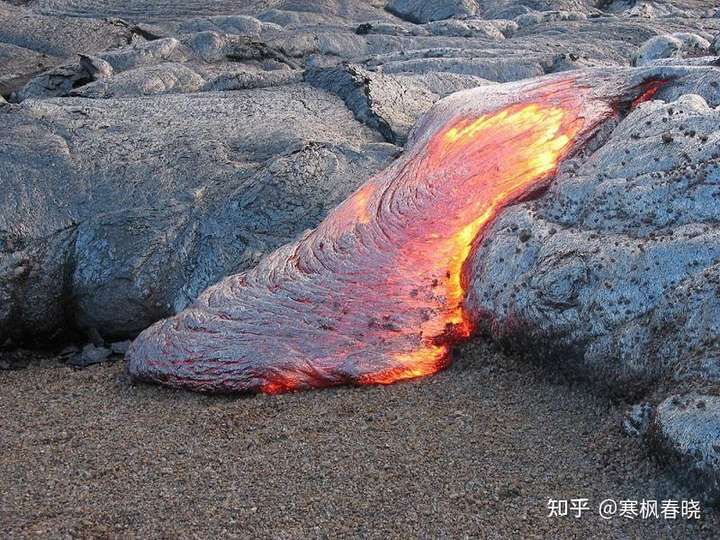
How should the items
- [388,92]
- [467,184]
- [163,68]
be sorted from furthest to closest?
1. [163,68]
2. [388,92]
3. [467,184]

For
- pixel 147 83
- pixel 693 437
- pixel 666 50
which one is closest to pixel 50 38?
pixel 147 83

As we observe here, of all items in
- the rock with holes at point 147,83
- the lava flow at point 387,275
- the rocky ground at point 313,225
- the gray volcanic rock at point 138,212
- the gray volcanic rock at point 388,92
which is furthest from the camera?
the rock with holes at point 147,83

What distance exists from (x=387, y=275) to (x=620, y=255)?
4.56 feet

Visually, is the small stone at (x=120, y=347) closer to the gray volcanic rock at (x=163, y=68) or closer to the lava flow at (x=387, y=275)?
the lava flow at (x=387, y=275)

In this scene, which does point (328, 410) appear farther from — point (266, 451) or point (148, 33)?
point (148, 33)

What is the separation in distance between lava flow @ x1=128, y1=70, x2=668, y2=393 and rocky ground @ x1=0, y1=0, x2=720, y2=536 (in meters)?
0.17

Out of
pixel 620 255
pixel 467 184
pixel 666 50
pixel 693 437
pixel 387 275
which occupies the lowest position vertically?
pixel 387 275

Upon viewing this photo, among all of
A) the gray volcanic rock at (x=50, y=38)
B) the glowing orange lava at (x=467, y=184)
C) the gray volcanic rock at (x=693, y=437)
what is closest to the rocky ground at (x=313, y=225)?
the gray volcanic rock at (x=693, y=437)

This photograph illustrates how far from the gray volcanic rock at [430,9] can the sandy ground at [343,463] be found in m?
12.9

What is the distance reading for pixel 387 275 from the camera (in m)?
4.96

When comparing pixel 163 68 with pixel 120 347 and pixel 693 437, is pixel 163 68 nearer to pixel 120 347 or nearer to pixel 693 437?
pixel 120 347

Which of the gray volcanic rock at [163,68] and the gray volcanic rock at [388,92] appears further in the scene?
the gray volcanic rock at [163,68]

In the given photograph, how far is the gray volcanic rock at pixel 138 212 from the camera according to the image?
5.85 meters

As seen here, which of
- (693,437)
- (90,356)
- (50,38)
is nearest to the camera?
(693,437)
